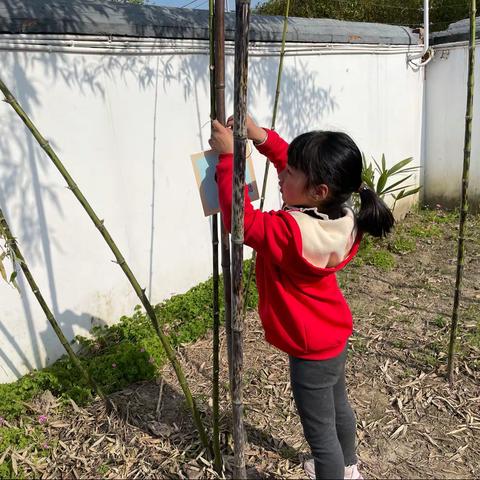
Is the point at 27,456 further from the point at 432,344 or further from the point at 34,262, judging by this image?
the point at 432,344

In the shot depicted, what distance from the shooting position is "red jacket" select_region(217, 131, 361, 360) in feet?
4.87

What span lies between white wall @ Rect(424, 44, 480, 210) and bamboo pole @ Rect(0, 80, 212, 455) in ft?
16.6

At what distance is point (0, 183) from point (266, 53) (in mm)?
2462

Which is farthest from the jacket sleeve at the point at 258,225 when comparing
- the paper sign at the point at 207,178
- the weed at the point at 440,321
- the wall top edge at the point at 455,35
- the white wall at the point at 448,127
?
the wall top edge at the point at 455,35

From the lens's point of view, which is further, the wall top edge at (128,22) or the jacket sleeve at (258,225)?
the wall top edge at (128,22)

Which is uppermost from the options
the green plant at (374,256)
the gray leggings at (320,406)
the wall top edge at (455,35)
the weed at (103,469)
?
the wall top edge at (455,35)

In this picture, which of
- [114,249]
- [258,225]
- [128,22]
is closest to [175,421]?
[114,249]

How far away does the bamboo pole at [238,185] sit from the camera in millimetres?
1250

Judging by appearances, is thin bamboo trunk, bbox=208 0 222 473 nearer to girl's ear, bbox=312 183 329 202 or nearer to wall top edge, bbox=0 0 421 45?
girl's ear, bbox=312 183 329 202

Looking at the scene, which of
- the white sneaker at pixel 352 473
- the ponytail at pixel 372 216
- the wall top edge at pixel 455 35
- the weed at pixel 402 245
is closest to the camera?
the ponytail at pixel 372 216

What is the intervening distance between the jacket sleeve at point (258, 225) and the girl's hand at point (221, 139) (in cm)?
2

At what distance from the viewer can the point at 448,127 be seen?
19.6ft

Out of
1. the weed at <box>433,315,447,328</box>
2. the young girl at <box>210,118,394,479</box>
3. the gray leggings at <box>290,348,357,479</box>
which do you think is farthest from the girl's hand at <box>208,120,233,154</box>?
the weed at <box>433,315,447,328</box>

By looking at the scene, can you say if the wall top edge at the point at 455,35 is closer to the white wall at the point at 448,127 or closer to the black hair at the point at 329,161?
the white wall at the point at 448,127
